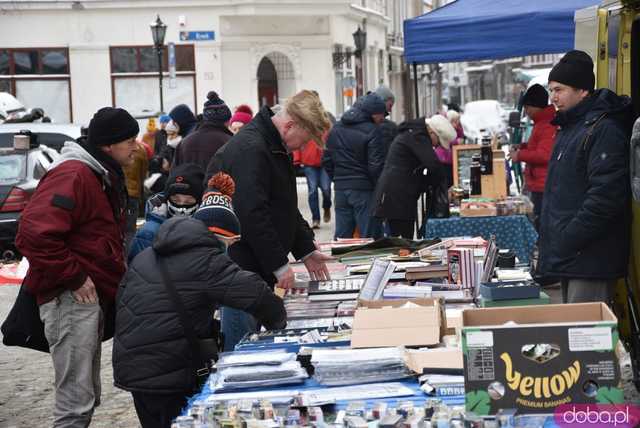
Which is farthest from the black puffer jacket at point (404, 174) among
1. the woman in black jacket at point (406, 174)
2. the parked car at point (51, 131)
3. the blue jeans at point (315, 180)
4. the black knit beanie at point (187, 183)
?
the parked car at point (51, 131)

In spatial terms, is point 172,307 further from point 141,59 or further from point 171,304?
point 141,59

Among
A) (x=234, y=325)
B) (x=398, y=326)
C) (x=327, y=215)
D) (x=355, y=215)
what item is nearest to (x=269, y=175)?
(x=234, y=325)

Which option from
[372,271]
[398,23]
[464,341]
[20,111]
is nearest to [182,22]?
[20,111]

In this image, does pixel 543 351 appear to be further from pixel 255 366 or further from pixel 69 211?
pixel 69 211

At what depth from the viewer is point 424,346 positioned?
5.21m

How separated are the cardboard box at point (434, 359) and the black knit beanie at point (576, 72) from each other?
2.39m

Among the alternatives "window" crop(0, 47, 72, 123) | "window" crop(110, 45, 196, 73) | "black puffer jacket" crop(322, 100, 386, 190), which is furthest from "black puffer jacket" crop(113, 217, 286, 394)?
"window" crop(0, 47, 72, 123)

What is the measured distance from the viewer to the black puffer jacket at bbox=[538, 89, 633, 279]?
6.64m

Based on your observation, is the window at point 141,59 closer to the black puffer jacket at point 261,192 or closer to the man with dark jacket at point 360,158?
the man with dark jacket at point 360,158

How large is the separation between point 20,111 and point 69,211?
16.9m

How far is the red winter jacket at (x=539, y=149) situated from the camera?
11953 mm

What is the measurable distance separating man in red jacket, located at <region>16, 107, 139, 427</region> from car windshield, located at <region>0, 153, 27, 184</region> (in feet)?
35.7

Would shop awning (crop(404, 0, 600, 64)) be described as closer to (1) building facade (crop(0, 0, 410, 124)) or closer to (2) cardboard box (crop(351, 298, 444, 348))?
(2) cardboard box (crop(351, 298, 444, 348))

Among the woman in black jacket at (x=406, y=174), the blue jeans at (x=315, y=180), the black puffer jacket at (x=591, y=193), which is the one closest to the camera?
the black puffer jacket at (x=591, y=193)
